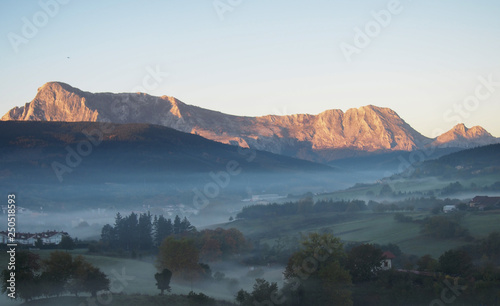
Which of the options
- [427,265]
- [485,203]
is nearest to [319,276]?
[427,265]

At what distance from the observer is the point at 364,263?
74.9 metres

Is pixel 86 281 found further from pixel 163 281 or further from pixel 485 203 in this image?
pixel 485 203

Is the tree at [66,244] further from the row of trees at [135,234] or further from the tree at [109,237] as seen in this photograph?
the tree at [109,237]

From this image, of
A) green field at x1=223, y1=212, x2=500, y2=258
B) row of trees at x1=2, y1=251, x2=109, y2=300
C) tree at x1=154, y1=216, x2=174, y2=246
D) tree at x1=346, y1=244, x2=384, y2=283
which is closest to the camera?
row of trees at x1=2, y1=251, x2=109, y2=300

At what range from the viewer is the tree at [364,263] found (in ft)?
242

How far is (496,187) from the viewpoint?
641ft

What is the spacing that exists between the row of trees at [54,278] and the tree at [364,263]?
2979 centimetres

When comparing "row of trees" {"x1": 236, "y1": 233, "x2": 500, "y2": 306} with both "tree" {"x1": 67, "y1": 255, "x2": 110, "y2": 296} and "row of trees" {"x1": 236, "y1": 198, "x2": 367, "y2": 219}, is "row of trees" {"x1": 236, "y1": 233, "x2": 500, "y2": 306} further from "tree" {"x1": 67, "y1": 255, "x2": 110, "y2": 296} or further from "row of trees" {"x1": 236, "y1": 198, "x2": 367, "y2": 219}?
"row of trees" {"x1": 236, "y1": 198, "x2": 367, "y2": 219}

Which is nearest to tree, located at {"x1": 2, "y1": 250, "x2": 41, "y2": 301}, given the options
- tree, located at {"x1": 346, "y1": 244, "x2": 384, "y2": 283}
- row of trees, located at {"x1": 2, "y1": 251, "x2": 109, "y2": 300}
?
row of trees, located at {"x1": 2, "y1": 251, "x2": 109, "y2": 300}

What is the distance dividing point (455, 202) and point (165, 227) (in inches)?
3272

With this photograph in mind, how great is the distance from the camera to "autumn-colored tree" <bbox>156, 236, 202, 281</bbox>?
81562 mm

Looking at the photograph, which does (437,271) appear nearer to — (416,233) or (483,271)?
(483,271)

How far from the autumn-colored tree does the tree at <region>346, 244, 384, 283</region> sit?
21.2 m

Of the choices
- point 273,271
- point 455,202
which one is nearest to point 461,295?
point 273,271
